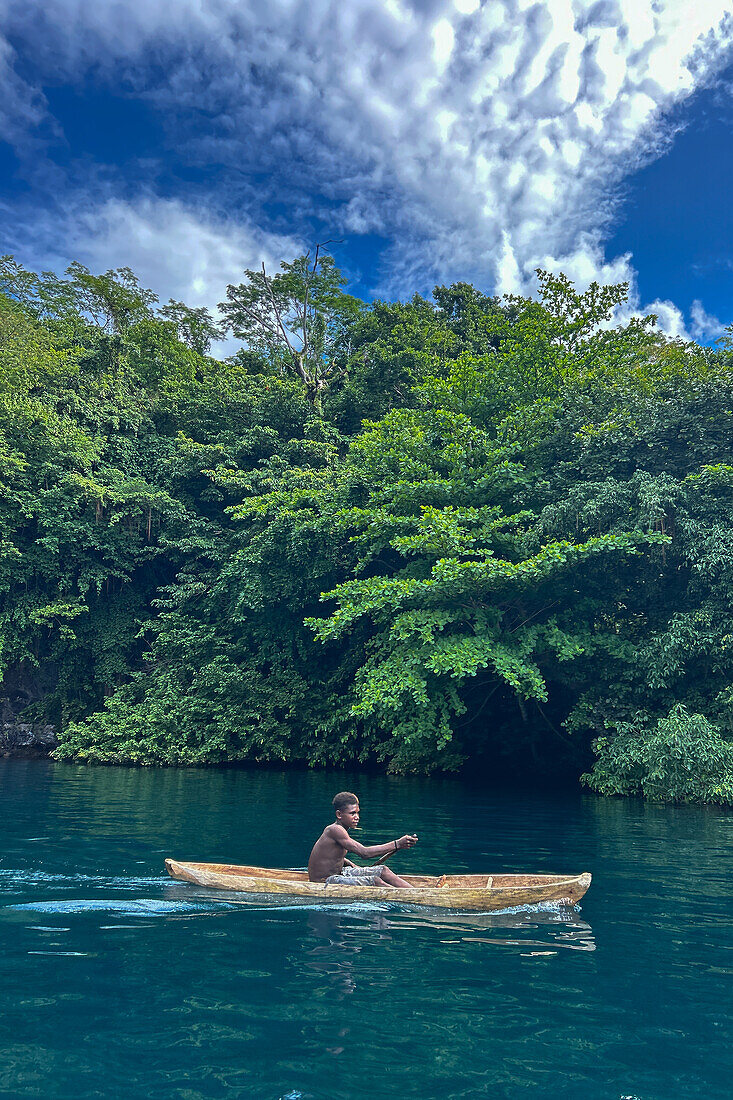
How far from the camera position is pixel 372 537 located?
62.3ft

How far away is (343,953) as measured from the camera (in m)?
5.82

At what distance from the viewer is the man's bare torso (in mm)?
7727

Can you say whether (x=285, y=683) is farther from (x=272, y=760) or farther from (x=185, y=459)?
(x=185, y=459)

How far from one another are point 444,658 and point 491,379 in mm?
8373

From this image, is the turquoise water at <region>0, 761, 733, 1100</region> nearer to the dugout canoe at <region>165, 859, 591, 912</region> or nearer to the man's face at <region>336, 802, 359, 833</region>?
the dugout canoe at <region>165, 859, 591, 912</region>

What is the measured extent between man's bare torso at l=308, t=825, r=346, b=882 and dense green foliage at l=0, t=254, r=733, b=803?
711cm

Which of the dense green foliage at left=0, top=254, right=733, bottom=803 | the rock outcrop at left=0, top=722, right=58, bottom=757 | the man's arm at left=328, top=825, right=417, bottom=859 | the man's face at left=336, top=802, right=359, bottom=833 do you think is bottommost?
the rock outcrop at left=0, top=722, right=58, bottom=757

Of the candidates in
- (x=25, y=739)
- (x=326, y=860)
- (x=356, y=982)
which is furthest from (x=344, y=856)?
(x=25, y=739)

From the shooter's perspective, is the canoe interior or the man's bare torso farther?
the man's bare torso

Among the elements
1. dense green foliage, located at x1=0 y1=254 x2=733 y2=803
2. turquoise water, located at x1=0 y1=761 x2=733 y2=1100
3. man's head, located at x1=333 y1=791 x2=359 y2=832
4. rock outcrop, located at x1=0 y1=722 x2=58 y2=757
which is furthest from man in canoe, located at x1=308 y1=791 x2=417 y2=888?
rock outcrop, located at x1=0 y1=722 x2=58 y2=757

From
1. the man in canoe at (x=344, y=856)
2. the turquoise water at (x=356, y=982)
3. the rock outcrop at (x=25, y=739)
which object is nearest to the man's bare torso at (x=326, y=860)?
the man in canoe at (x=344, y=856)

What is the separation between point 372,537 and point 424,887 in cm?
1229

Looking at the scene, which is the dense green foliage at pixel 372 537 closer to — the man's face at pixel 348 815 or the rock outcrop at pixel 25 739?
the rock outcrop at pixel 25 739

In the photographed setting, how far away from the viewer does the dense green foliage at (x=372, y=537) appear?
15852 millimetres
